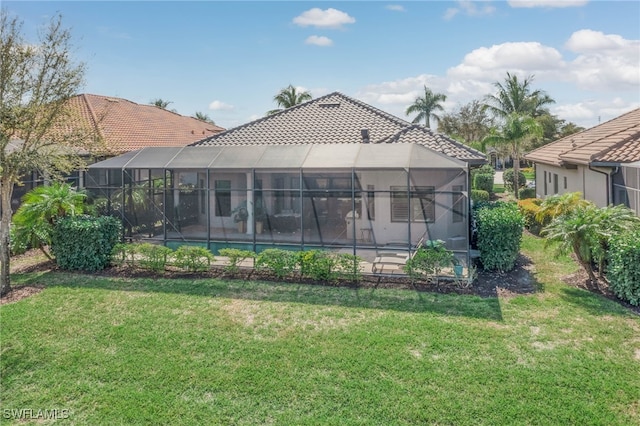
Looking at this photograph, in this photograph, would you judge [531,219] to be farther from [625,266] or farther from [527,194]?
[527,194]

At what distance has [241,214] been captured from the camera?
12.5 metres

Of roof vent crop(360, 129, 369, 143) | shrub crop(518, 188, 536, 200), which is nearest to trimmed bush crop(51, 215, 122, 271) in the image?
roof vent crop(360, 129, 369, 143)

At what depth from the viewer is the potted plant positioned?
12438mm

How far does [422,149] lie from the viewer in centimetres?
1150

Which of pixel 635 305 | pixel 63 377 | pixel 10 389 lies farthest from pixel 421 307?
pixel 10 389


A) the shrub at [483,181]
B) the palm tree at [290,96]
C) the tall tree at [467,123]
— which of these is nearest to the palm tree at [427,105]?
the tall tree at [467,123]

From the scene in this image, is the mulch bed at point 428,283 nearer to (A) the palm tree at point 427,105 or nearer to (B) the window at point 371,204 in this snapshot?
(B) the window at point 371,204

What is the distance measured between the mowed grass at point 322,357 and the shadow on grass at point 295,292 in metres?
0.06

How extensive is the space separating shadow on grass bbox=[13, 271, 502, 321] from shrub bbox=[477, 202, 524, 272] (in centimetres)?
197

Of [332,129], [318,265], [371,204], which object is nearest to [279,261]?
[318,265]

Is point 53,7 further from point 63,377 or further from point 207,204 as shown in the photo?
point 63,377

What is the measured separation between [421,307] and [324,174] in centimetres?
459

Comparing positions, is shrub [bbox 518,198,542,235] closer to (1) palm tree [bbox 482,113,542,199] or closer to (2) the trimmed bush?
(1) palm tree [bbox 482,113,542,199]

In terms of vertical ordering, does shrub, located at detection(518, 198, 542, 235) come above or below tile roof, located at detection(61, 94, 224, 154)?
below
